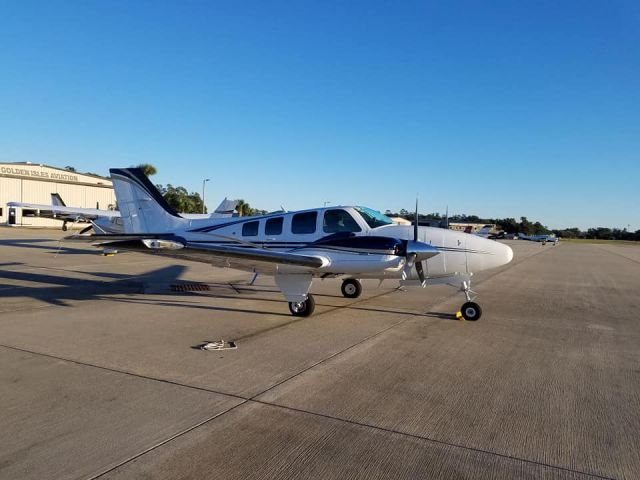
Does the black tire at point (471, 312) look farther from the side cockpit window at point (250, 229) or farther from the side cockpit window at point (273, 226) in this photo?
the side cockpit window at point (250, 229)

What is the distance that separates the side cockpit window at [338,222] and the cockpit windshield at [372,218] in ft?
0.95

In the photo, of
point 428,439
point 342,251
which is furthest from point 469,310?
point 428,439

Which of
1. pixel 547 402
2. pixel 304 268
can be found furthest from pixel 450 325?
pixel 547 402

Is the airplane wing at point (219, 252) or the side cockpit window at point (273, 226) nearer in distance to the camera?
the airplane wing at point (219, 252)

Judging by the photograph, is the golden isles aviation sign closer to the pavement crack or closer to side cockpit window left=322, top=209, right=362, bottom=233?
side cockpit window left=322, top=209, right=362, bottom=233

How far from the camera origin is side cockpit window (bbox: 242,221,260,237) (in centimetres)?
1056

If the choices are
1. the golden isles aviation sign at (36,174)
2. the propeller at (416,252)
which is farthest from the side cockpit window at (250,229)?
the golden isles aviation sign at (36,174)

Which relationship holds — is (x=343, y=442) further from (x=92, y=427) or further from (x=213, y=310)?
(x=213, y=310)

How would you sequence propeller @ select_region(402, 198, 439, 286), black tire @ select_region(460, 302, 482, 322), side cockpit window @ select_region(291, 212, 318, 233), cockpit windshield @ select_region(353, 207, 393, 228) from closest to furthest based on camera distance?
propeller @ select_region(402, 198, 439, 286) → black tire @ select_region(460, 302, 482, 322) → cockpit windshield @ select_region(353, 207, 393, 228) → side cockpit window @ select_region(291, 212, 318, 233)

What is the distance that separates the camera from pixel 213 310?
952 centimetres

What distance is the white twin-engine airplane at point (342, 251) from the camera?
822 cm

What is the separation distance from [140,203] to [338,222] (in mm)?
6516

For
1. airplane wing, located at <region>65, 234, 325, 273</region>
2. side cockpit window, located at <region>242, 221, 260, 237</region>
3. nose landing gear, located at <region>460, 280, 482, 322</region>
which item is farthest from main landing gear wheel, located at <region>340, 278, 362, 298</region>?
airplane wing, located at <region>65, 234, 325, 273</region>

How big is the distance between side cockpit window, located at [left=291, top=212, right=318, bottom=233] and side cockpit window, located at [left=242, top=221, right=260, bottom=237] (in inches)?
43.7
